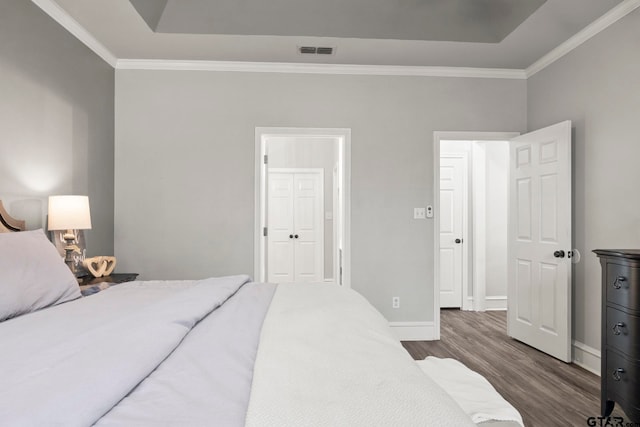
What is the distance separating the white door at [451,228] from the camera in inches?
201

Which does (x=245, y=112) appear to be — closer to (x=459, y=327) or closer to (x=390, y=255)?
(x=390, y=255)

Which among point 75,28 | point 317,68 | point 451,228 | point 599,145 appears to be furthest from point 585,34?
point 75,28

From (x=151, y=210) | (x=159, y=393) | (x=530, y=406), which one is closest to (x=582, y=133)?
(x=530, y=406)

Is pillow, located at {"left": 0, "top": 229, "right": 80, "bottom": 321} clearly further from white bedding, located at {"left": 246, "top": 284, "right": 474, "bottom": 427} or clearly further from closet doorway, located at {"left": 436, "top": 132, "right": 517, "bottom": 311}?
closet doorway, located at {"left": 436, "top": 132, "right": 517, "bottom": 311}

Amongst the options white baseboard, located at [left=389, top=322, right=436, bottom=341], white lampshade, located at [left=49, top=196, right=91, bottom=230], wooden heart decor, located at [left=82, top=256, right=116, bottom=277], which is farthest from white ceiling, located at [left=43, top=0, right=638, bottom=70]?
white baseboard, located at [left=389, top=322, right=436, bottom=341]

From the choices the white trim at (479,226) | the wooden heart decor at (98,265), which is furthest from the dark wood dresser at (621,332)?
the wooden heart decor at (98,265)

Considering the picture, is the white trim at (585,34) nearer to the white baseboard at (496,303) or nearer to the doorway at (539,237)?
the doorway at (539,237)

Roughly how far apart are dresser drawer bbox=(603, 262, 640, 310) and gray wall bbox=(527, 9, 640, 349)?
632mm

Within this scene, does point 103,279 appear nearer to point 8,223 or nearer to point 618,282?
point 8,223

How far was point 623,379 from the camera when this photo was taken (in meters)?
2.10

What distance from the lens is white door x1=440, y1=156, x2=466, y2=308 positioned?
16.8 ft

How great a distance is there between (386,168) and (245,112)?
1.47 meters

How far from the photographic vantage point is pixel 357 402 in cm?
83

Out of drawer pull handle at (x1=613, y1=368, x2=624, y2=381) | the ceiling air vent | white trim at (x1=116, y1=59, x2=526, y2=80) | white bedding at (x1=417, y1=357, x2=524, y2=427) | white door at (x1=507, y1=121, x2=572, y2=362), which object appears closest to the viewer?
white bedding at (x1=417, y1=357, x2=524, y2=427)
